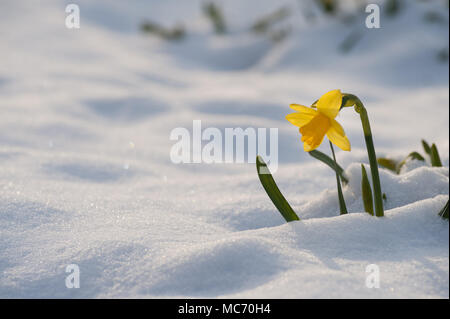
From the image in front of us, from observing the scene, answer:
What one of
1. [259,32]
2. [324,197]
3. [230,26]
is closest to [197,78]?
[259,32]

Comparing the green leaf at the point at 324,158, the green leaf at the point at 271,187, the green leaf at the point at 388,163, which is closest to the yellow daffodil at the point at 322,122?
the green leaf at the point at 271,187

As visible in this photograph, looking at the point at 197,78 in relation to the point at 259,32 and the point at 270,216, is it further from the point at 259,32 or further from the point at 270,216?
the point at 270,216

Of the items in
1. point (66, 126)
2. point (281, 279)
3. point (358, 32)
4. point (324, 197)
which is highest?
point (358, 32)

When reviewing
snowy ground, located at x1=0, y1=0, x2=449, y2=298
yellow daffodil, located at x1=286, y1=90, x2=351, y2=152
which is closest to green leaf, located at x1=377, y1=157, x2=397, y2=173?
snowy ground, located at x1=0, y1=0, x2=449, y2=298

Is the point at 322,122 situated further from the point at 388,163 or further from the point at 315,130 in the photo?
the point at 388,163

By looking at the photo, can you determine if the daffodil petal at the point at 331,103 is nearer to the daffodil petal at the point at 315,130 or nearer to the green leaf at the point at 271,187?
the daffodil petal at the point at 315,130

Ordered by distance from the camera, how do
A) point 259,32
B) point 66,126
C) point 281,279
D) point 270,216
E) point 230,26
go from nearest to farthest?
point 281,279 → point 270,216 → point 66,126 → point 259,32 → point 230,26

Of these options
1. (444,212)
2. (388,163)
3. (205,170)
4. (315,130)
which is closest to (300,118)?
(315,130)
